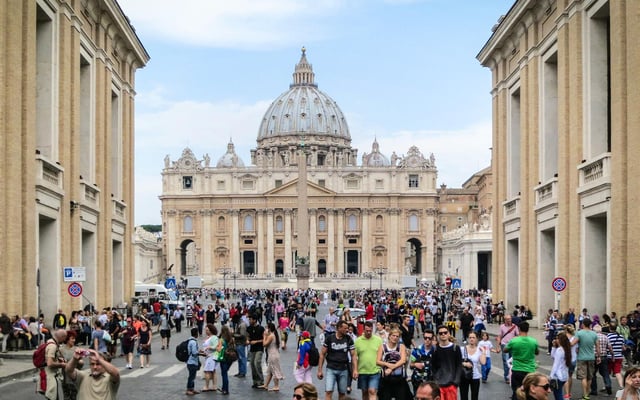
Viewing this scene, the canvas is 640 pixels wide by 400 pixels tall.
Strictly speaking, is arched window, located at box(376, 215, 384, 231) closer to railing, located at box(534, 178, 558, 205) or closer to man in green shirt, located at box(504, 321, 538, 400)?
railing, located at box(534, 178, 558, 205)

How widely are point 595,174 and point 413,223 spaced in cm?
11564

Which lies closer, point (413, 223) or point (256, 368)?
point (256, 368)

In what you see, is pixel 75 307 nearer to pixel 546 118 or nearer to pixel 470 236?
pixel 546 118

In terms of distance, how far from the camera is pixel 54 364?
1342 cm

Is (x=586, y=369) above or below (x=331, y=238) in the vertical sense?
below

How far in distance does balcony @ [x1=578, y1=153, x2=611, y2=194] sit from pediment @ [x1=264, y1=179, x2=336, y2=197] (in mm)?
112916

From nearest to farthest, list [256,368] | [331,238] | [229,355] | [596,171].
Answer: [229,355] → [256,368] → [596,171] → [331,238]

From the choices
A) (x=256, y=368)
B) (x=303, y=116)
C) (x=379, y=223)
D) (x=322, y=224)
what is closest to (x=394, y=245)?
(x=379, y=223)

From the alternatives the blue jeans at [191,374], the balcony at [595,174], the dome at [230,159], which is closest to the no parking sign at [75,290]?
Result: the blue jeans at [191,374]

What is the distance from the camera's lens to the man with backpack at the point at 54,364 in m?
13.4

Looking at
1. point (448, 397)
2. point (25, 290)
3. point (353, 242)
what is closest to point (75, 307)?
point (25, 290)

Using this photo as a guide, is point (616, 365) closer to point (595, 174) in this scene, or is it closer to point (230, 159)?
point (595, 174)

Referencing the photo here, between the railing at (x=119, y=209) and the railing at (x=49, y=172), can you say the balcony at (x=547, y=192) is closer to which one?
the railing at (x=49, y=172)

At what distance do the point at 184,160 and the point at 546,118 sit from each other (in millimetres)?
115086
